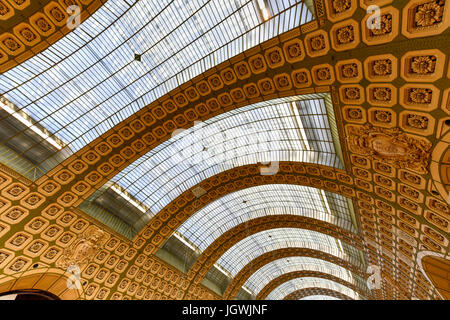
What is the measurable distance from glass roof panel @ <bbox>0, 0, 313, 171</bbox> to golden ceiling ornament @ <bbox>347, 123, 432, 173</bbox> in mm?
7454

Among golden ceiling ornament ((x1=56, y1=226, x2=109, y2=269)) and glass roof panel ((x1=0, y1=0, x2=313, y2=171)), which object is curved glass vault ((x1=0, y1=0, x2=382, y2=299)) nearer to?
glass roof panel ((x1=0, y1=0, x2=313, y2=171))

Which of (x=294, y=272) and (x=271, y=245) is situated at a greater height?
(x=294, y=272)

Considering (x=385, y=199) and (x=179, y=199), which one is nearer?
(x=385, y=199)

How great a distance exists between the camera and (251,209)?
35281mm

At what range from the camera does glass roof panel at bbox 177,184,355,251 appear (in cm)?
2874

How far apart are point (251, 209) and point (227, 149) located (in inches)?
527

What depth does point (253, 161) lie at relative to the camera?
2492cm

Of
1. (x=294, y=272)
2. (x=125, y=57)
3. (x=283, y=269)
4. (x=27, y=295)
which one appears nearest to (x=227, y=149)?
(x=125, y=57)

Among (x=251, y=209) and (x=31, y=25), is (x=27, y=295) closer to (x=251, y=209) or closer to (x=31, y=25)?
(x=31, y=25)

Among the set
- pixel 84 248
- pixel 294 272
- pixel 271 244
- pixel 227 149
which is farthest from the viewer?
pixel 294 272

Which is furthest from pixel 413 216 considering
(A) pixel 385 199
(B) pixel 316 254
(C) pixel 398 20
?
(B) pixel 316 254

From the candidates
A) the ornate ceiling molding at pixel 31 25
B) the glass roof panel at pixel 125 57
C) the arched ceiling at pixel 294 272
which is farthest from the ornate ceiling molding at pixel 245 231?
the ornate ceiling molding at pixel 31 25

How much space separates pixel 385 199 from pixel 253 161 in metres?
12.0
